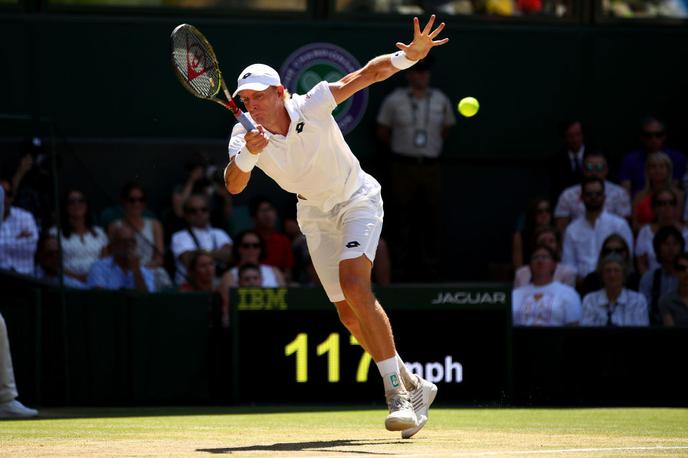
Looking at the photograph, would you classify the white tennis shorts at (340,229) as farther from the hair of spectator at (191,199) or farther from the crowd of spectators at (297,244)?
the hair of spectator at (191,199)

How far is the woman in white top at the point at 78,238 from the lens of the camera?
11.6 meters

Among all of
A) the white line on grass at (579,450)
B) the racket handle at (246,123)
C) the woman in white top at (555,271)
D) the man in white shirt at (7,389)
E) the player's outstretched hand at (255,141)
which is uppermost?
the racket handle at (246,123)

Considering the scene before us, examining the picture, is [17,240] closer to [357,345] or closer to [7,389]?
[7,389]

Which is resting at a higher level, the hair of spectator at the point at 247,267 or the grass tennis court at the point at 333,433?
the hair of spectator at the point at 247,267

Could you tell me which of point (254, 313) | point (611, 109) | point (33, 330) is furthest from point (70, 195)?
point (611, 109)

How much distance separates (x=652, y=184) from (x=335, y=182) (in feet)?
20.7

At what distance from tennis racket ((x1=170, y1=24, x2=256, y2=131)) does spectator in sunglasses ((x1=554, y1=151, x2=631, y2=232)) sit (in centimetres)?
541

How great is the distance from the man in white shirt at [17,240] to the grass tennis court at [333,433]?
1464mm

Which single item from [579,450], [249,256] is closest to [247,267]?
[249,256]

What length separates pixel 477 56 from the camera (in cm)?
1513

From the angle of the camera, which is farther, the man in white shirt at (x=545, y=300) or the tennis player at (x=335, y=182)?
the man in white shirt at (x=545, y=300)

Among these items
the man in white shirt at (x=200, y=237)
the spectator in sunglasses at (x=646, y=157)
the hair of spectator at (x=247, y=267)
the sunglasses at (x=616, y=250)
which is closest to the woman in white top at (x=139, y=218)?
the man in white shirt at (x=200, y=237)

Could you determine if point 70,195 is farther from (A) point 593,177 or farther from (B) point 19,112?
(A) point 593,177

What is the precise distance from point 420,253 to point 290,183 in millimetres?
6364
